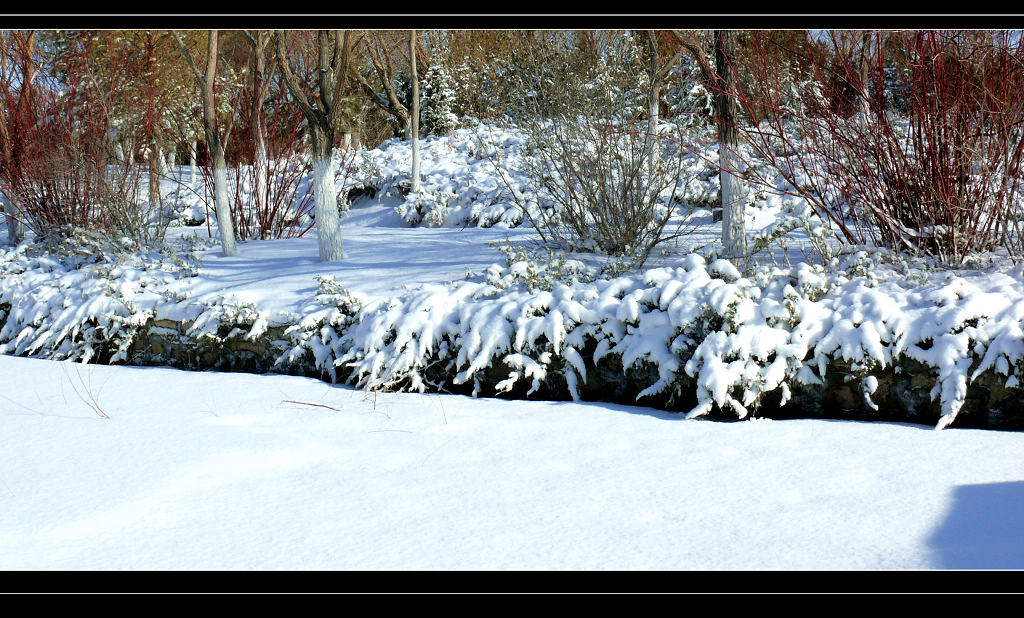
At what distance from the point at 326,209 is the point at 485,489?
388 centimetres

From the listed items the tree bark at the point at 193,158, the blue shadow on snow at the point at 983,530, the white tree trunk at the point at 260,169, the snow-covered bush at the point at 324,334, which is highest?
the tree bark at the point at 193,158

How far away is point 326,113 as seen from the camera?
5777 mm

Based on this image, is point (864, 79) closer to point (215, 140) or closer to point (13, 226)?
point (215, 140)

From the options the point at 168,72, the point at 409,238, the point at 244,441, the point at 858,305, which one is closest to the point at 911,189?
the point at 858,305

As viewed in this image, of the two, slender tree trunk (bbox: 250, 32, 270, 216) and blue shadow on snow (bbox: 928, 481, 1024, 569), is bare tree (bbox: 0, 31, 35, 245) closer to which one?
slender tree trunk (bbox: 250, 32, 270, 216)

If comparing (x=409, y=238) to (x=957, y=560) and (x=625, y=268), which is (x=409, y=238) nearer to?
(x=625, y=268)

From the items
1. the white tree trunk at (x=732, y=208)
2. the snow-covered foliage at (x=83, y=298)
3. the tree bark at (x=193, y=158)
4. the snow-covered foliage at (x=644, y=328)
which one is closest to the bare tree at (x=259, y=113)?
the tree bark at (x=193, y=158)

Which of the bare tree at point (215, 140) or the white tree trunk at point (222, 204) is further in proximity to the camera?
the white tree trunk at point (222, 204)

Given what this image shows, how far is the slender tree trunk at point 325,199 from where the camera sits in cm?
584

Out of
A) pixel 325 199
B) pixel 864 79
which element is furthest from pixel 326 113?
pixel 864 79

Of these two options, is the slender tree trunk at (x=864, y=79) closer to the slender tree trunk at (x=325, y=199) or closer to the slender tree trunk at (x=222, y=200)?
the slender tree trunk at (x=325, y=199)

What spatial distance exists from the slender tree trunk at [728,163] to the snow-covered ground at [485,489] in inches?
76.6

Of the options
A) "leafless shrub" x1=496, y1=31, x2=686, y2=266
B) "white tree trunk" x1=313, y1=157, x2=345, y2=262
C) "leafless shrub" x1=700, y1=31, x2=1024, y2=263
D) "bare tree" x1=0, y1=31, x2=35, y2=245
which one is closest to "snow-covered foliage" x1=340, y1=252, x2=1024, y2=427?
"leafless shrub" x1=700, y1=31, x2=1024, y2=263
